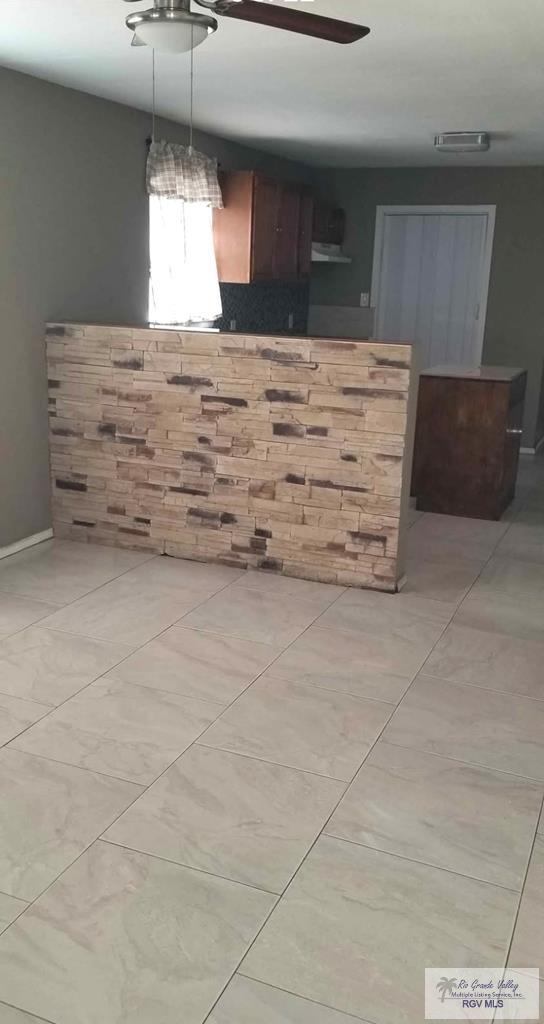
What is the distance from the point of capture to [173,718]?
108 inches

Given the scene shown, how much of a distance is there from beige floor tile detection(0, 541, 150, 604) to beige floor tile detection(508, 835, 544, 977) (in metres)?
2.24

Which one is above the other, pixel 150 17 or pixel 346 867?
pixel 150 17

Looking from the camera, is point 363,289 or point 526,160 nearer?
point 526,160

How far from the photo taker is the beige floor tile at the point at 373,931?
1731mm

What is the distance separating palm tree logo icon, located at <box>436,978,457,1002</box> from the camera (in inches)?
68.3

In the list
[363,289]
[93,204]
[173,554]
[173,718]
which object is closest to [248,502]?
[173,554]

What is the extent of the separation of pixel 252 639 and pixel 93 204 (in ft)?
8.25

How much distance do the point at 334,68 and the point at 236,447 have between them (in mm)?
1668

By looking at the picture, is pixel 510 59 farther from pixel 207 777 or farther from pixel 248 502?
pixel 207 777

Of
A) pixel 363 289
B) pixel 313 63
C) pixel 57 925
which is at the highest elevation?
pixel 313 63

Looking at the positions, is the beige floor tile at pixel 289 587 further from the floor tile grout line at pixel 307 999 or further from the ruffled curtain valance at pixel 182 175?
the ruffled curtain valance at pixel 182 175

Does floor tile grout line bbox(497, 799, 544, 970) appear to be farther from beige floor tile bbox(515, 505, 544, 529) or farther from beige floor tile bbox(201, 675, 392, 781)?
beige floor tile bbox(515, 505, 544, 529)

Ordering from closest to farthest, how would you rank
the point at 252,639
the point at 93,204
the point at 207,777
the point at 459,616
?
the point at 207,777
the point at 252,639
the point at 459,616
the point at 93,204

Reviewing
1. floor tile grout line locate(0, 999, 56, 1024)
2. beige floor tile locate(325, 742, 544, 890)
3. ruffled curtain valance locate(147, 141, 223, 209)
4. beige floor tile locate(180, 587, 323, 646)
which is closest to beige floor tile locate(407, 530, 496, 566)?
beige floor tile locate(180, 587, 323, 646)
